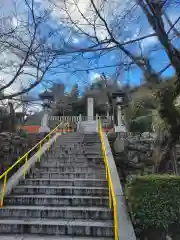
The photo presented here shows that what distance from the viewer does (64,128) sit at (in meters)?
17.2

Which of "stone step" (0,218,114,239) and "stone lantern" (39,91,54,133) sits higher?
"stone lantern" (39,91,54,133)

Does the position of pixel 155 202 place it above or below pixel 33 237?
above

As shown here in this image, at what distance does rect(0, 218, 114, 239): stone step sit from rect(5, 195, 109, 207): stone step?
0.83 metres

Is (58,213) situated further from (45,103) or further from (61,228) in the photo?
(45,103)

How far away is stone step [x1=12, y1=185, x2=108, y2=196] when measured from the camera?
6234mm

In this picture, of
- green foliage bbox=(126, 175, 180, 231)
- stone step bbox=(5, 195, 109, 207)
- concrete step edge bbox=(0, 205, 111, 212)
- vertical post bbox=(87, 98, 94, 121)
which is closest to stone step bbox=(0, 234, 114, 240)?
concrete step edge bbox=(0, 205, 111, 212)

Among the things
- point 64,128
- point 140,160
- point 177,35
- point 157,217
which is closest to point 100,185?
point 157,217

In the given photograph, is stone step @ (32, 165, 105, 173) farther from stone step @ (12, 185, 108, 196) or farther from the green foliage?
the green foliage

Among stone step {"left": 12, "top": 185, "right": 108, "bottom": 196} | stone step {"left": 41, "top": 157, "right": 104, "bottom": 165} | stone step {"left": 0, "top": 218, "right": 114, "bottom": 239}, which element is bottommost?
stone step {"left": 0, "top": 218, "right": 114, "bottom": 239}

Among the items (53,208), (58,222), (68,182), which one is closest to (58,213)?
(53,208)

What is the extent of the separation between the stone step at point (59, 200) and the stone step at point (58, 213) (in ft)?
1.02

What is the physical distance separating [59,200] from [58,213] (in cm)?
59

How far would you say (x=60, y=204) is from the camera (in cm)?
583

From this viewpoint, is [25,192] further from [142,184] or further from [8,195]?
[142,184]
